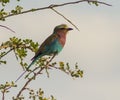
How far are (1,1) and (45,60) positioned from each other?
1.19 metres

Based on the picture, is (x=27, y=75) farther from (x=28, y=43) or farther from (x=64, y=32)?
(x=64, y=32)

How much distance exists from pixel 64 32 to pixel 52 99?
5024 millimetres

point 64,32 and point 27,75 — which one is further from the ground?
point 64,32

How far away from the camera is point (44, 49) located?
1077 cm

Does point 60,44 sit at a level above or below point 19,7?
above

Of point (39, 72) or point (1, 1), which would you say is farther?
point (1, 1)

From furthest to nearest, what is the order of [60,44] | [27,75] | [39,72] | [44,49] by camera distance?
1. [60,44]
2. [44,49]
3. [27,75]
4. [39,72]

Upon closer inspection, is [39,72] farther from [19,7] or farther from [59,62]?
[19,7]

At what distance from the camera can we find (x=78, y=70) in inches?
282

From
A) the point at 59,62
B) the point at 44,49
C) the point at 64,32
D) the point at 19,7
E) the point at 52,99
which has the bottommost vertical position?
the point at 52,99

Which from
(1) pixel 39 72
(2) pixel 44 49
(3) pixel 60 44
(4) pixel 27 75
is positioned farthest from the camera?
(3) pixel 60 44

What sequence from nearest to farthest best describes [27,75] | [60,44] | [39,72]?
[39,72] < [27,75] < [60,44]

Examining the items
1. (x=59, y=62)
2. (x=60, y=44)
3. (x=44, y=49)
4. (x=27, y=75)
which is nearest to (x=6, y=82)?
(x=27, y=75)

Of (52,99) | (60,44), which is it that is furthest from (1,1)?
(60,44)
